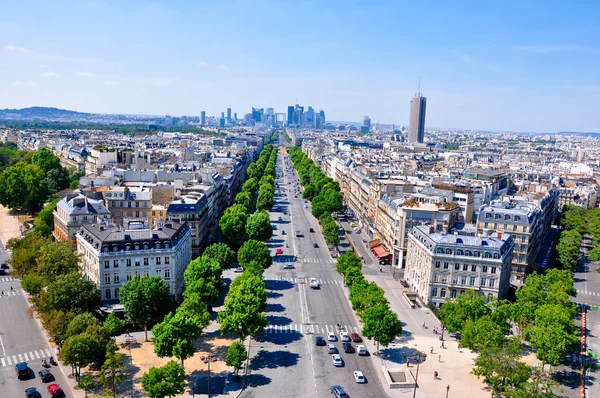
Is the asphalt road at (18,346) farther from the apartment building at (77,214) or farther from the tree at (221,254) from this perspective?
the tree at (221,254)

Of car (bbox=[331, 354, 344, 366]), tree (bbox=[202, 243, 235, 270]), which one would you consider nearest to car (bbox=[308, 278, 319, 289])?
tree (bbox=[202, 243, 235, 270])

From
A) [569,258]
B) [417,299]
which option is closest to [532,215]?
[569,258]

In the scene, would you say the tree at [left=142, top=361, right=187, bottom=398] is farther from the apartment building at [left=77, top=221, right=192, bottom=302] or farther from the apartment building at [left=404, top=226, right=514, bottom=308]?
the apartment building at [left=404, top=226, right=514, bottom=308]

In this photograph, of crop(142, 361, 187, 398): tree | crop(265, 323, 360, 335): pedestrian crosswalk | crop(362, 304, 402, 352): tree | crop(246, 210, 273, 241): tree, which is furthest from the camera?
crop(246, 210, 273, 241): tree

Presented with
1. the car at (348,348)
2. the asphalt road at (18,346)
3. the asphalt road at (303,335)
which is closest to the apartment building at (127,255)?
the asphalt road at (18,346)

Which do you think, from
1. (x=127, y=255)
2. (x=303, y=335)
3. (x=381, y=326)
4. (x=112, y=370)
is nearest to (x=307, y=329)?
(x=303, y=335)
